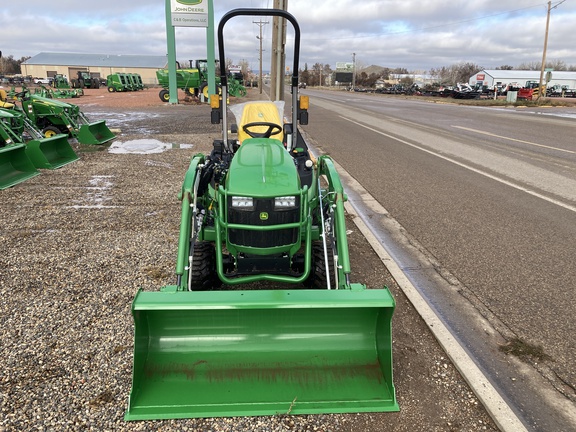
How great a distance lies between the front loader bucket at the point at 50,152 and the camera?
28.7 ft

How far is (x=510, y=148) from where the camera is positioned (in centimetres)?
1220

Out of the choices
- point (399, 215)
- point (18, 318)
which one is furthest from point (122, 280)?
point (399, 215)

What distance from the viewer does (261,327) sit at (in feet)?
9.01

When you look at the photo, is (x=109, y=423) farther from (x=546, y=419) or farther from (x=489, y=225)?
(x=489, y=225)

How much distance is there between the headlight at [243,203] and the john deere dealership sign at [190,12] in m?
25.5

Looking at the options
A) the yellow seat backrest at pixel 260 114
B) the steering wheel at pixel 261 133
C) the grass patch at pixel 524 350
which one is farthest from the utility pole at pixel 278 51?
the grass patch at pixel 524 350

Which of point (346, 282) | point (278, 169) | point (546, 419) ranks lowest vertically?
point (546, 419)

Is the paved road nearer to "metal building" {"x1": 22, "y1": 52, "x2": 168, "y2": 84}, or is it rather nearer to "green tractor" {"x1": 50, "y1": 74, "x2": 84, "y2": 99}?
"green tractor" {"x1": 50, "y1": 74, "x2": 84, "y2": 99}

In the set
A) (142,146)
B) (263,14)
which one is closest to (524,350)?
(263,14)

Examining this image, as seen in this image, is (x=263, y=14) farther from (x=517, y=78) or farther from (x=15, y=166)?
(x=517, y=78)

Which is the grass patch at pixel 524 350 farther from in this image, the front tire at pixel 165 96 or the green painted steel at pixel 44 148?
the front tire at pixel 165 96

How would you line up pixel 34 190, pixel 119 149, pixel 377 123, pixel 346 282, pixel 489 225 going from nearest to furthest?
1. pixel 346 282
2. pixel 489 225
3. pixel 34 190
4. pixel 119 149
5. pixel 377 123

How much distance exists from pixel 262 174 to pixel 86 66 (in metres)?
92.9

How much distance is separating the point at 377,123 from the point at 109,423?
704 inches
